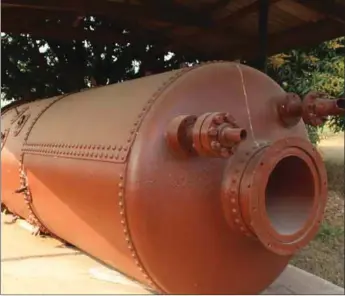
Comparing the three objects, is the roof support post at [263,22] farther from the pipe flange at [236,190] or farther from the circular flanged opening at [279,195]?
the pipe flange at [236,190]

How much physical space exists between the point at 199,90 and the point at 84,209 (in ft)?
3.68

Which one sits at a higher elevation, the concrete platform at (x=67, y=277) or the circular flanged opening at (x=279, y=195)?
the circular flanged opening at (x=279, y=195)

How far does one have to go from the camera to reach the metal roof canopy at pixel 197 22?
4.88 m

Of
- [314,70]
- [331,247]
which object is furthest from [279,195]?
[314,70]

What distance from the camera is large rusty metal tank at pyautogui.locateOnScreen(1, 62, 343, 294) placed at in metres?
2.48

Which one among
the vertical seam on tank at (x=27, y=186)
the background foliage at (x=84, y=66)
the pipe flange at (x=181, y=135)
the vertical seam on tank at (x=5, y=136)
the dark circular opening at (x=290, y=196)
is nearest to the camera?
the pipe flange at (x=181, y=135)

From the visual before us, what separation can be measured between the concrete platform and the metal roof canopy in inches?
95.2

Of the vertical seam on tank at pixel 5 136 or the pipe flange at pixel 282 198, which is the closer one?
the pipe flange at pixel 282 198

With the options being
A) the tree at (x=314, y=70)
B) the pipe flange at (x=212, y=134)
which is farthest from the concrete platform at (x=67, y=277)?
the tree at (x=314, y=70)

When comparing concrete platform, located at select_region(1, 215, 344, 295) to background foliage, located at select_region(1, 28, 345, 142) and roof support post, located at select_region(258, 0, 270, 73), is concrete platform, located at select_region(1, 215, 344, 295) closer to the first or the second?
roof support post, located at select_region(258, 0, 270, 73)

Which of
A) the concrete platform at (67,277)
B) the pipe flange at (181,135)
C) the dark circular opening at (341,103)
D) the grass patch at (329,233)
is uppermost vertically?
the dark circular opening at (341,103)

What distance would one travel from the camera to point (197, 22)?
217 inches

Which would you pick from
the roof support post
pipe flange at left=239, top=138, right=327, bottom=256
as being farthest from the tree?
pipe flange at left=239, top=138, right=327, bottom=256

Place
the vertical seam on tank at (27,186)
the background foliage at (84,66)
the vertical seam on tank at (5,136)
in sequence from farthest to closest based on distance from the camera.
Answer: the background foliage at (84,66), the vertical seam on tank at (5,136), the vertical seam on tank at (27,186)
